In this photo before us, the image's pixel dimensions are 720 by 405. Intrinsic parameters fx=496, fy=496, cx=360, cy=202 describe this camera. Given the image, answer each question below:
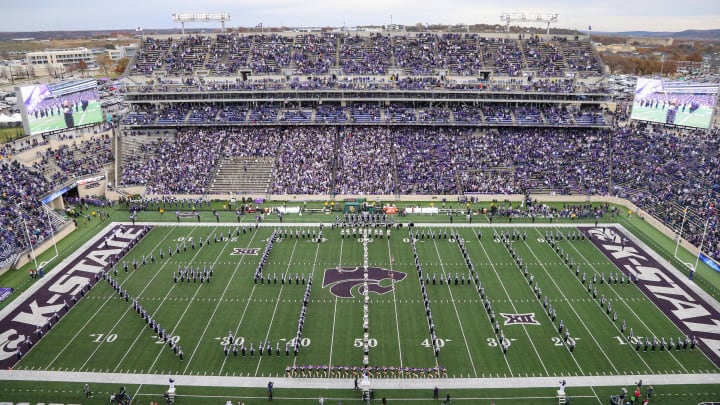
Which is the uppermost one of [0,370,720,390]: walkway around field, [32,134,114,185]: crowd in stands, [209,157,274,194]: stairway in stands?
[32,134,114,185]: crowd in stands

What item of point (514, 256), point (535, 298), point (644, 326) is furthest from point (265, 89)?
point (644, 326)

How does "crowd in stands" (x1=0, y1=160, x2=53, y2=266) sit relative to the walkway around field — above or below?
above

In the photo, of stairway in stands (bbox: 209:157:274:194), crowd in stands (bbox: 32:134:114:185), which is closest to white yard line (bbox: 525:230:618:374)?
stairway in stands (bbox: 209:157:274:194)

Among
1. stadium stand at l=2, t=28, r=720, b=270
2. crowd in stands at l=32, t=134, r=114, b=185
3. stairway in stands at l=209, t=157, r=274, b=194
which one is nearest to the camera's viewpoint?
crowd in stands at l=32, t=134, r=114, b=185

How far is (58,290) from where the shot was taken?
27953 millimetres

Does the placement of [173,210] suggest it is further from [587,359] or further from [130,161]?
[587,359]

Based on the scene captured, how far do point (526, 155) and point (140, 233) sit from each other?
3544 centimetres

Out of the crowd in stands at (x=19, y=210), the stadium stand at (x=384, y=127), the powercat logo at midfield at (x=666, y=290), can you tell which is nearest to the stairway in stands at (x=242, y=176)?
the stadium stand at (x=384, y=127)

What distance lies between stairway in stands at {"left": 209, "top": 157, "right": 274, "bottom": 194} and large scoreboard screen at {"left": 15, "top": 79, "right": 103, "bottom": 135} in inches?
553

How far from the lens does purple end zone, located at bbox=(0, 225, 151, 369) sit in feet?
77.0

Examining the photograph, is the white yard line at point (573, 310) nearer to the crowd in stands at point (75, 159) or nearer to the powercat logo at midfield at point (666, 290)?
the powercat logo at midfield at point (666, 290)

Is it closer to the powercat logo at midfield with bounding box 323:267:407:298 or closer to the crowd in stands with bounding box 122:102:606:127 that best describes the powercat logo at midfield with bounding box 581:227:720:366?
the powercat logo at midfield with bounding box 323:267:407:298

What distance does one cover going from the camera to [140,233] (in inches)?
1409

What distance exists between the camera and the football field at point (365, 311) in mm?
21797
